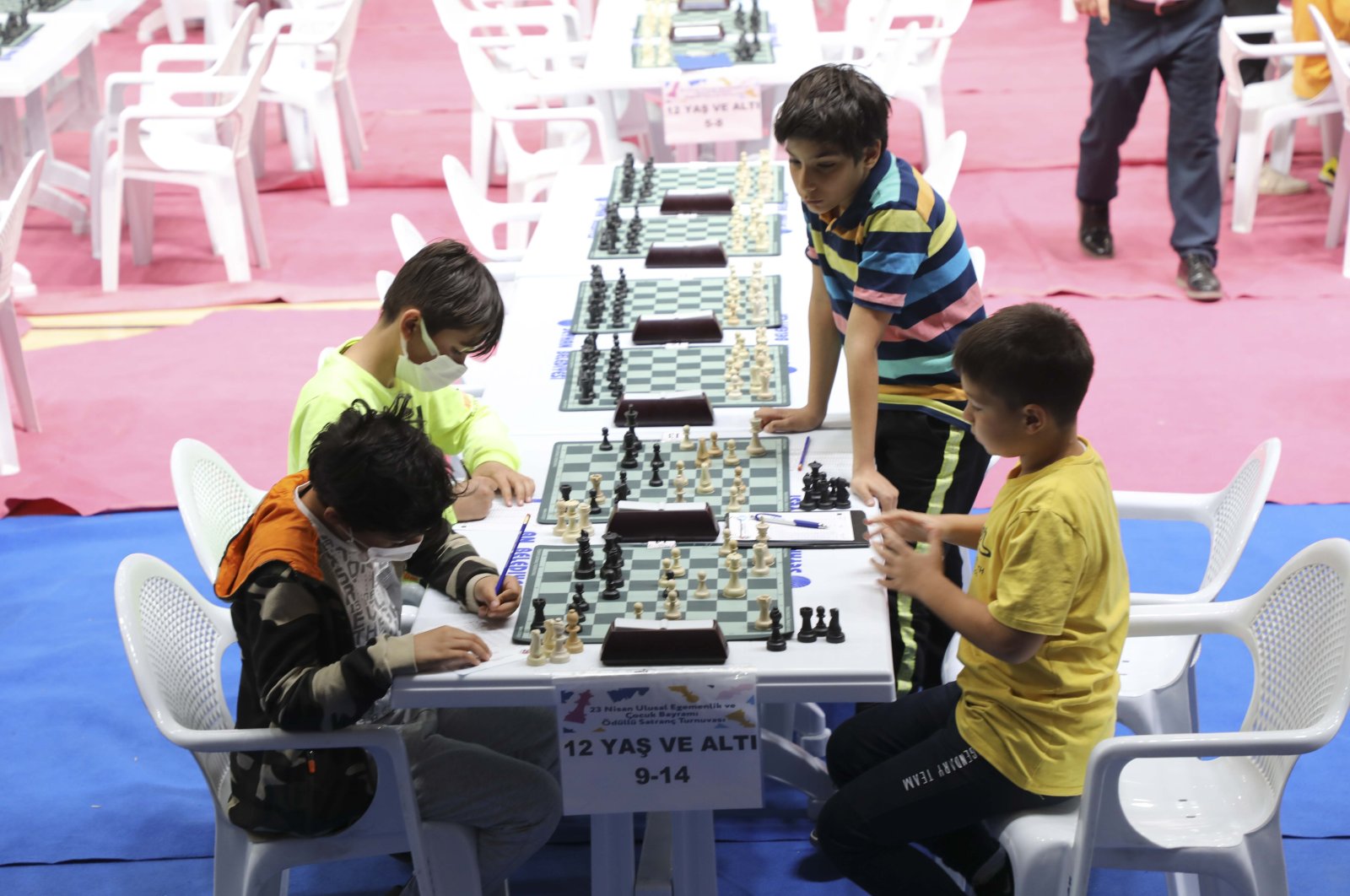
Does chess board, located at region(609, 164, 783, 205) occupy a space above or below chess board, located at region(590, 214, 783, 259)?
above

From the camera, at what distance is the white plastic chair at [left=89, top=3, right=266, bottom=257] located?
605cm

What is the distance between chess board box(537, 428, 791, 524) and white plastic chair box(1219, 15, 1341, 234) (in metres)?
3.84

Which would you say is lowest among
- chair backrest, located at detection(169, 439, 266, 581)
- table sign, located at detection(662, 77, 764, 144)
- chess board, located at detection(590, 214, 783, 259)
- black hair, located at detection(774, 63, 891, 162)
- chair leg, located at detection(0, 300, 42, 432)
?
chair leg, located at detection(0, 300, 42, 432)

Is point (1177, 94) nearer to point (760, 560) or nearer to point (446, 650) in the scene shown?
point (760, 560)

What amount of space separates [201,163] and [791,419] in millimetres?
3933

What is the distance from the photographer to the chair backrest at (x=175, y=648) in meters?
2.29

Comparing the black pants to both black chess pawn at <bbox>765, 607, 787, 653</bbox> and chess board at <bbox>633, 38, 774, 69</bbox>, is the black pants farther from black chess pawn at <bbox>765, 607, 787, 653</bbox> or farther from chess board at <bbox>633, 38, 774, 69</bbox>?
chess board at <bbox>633, 38, 774, 69</bbox>

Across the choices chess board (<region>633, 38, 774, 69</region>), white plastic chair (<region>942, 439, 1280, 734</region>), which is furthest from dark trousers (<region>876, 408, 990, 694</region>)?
chess board (<region>633, 38, 774, 69</region>)

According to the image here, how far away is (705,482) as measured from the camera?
8.75 ft

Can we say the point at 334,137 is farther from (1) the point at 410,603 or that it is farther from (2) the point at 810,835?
(2) the point at 810,835

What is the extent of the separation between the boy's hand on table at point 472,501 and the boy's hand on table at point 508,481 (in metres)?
0.03

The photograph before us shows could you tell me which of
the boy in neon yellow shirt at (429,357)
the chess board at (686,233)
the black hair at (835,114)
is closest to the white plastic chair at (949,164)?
the chess board at (686,233)

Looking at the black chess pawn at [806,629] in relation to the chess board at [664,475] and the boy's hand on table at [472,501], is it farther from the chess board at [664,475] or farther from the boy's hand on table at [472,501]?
the boy's hand on table at [472,501]

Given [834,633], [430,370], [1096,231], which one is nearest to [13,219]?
[430,370]
